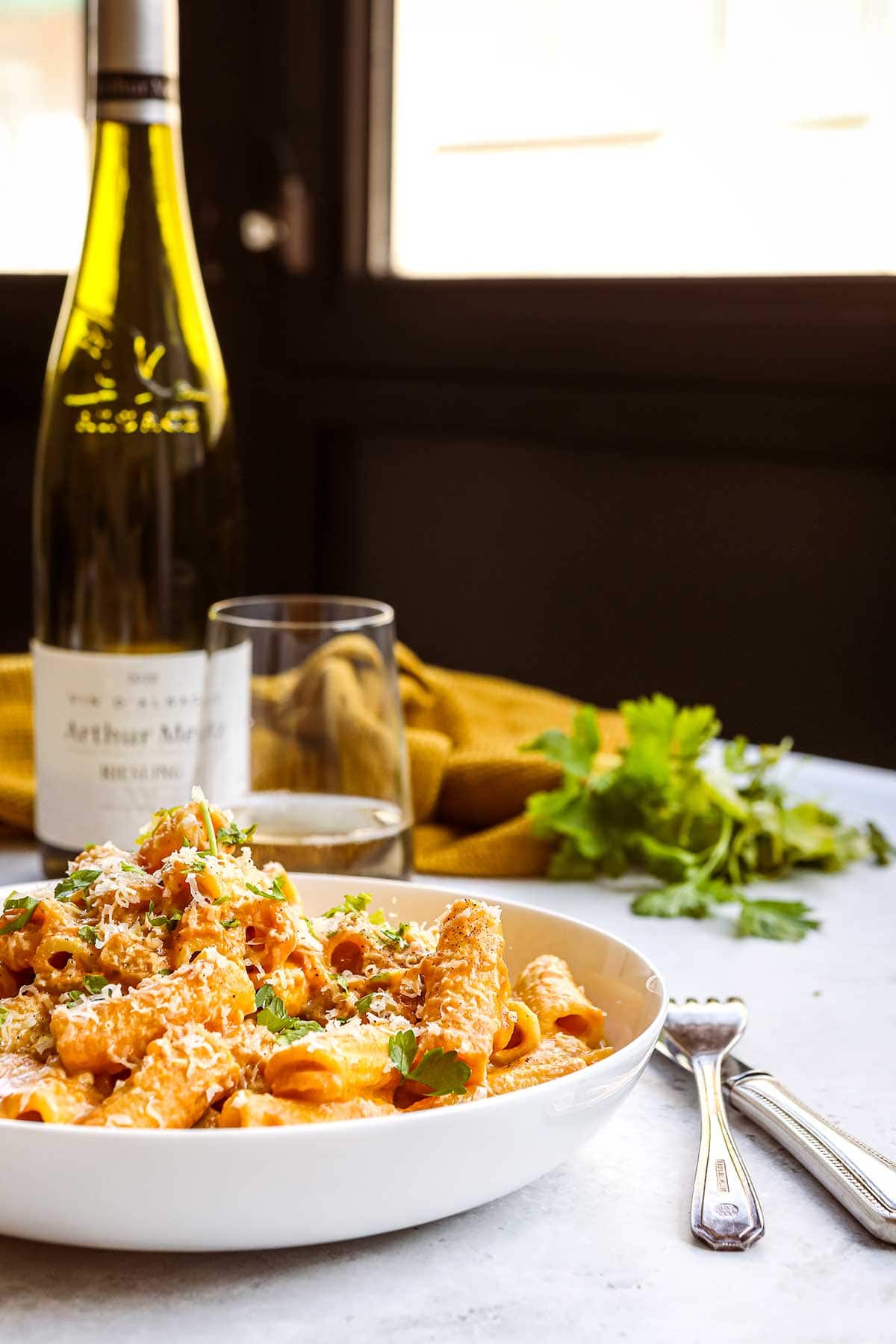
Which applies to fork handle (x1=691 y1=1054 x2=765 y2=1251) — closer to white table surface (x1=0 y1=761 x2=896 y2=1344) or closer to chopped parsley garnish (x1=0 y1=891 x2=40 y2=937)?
white table surface (x1=0 y1=761 x2=896 y2=1344)

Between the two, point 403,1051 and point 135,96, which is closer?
point 403,1051

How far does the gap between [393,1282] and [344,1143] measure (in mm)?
96

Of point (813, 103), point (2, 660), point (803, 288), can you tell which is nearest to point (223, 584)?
point (2, 660)

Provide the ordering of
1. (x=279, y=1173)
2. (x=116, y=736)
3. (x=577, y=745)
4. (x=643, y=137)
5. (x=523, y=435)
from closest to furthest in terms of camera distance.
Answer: (x=279, y=1173) → (x=116, y=736) → (x=577, y=745) → (x=643, y=137) → (x=523, y=435)

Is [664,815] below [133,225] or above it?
below

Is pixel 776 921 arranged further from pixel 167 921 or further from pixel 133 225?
pixel 133 225

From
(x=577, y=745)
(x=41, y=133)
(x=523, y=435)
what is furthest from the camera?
(x=41, y=133)

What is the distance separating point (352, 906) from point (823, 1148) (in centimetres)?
28

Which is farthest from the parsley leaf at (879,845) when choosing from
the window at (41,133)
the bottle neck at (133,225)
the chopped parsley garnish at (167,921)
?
the window at (41,133)

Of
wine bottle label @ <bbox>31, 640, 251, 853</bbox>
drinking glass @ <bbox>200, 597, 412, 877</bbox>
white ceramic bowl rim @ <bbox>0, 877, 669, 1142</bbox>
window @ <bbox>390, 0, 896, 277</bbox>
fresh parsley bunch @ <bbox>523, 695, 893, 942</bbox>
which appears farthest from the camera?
window @ <bbox>390, 0, 896, 277</bbox>

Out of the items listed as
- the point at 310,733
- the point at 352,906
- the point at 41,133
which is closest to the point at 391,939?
the point at 352,906

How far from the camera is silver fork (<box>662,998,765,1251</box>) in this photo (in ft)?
2.42

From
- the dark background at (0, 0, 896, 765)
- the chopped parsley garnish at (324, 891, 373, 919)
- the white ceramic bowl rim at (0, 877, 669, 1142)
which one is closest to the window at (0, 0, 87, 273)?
the dark background at (0, 0, 896, 765)

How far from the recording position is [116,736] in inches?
51.0
